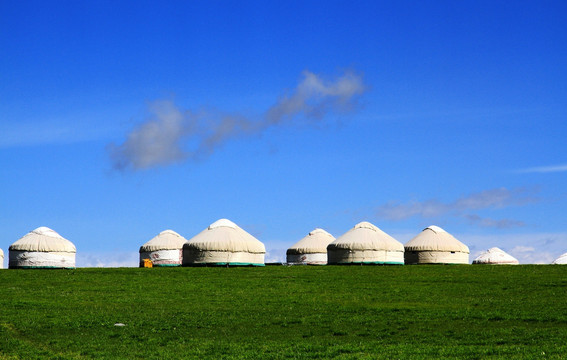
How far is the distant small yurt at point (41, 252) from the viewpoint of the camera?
57.8 meters

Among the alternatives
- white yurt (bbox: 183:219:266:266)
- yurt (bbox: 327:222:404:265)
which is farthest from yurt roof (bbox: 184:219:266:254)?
yurt (bbox: 327:222:404:265)

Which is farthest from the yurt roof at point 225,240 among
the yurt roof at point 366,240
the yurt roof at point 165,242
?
the yurt roof at point 165,242

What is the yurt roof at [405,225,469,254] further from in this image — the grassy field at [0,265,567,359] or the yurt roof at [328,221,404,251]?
the grassy field at [0,265,567,359]

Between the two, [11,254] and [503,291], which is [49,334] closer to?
[503,291]

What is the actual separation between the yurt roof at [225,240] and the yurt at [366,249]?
5861 millimetres

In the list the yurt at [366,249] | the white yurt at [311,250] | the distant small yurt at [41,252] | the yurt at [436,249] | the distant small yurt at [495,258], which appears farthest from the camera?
the distant small yurt at [495,258]

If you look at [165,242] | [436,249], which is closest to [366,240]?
[436,249]

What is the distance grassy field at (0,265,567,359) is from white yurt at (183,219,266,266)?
7.72 meters

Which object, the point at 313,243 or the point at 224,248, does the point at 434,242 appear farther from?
the point at 224,248

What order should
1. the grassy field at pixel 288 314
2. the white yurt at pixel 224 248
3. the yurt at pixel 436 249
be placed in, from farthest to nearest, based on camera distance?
the yurt at pixel 436 249
the white yurt at pixel 224 248
the grassy field at pixel 288 314

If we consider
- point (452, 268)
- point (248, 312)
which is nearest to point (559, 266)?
point (452, 268)

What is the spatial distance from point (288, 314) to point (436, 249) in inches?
1516

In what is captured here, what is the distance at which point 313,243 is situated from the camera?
2891 inches

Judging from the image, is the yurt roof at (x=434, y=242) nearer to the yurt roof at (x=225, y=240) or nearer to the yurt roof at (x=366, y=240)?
the yurt roof at (x=366, y=240)
